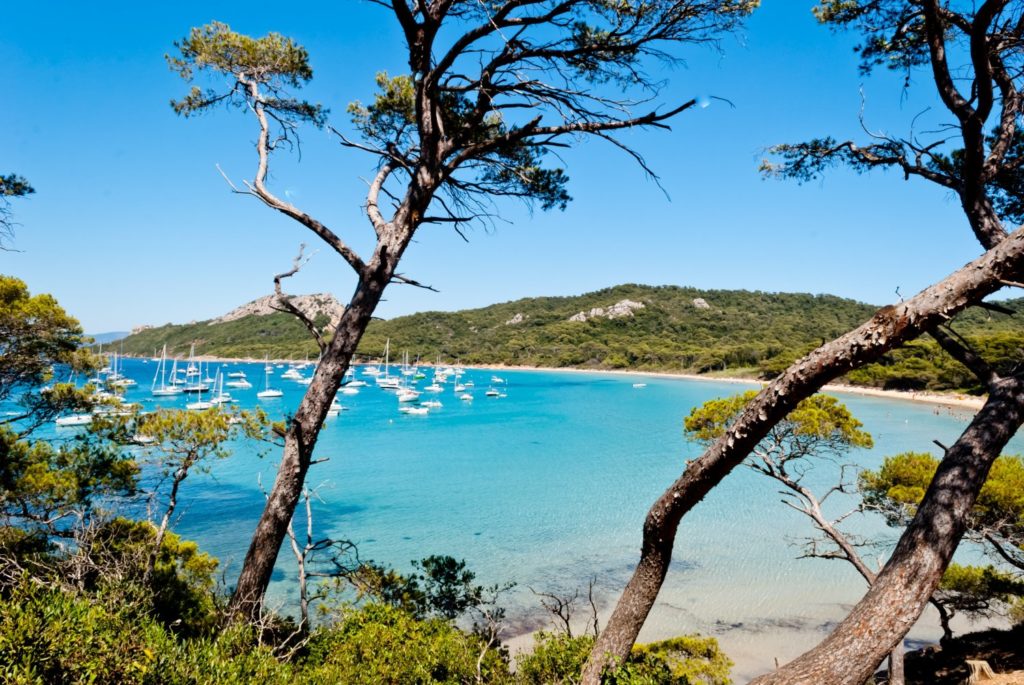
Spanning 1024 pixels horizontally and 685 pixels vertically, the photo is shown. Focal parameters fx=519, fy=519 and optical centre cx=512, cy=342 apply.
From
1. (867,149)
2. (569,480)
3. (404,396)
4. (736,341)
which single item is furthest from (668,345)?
(867,149)

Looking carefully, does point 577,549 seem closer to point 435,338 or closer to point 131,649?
point 131,649

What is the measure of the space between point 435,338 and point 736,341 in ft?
198

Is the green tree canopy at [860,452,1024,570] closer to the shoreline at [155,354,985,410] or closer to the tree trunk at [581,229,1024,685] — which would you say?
the shoreline at [155,354,985,410]

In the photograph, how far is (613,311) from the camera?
4545 inches

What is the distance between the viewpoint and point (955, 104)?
305cm

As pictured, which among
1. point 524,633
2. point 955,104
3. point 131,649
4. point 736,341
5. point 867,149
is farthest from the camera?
point 736,341

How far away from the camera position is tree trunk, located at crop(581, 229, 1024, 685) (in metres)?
1.83

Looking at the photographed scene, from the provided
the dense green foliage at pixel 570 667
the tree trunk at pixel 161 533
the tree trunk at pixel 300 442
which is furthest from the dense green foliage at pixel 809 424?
the tree trunk at pixel 161 533

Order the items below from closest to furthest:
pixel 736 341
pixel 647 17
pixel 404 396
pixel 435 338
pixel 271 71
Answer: pixel 647 17 → pixel 271 71 → pixel 404 396 → pixel 736 341 → pixel 435 338

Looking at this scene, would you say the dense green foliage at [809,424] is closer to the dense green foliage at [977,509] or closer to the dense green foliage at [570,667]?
the dense green foliage at [977,509]

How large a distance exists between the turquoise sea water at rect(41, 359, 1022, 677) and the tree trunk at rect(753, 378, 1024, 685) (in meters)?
8.20

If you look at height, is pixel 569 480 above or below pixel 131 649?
below

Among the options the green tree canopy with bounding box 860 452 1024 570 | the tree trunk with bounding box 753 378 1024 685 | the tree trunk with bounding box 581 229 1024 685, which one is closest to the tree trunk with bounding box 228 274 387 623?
the tree trunk with bounding box 581 229 1024 685

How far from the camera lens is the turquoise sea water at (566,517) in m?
11.6
